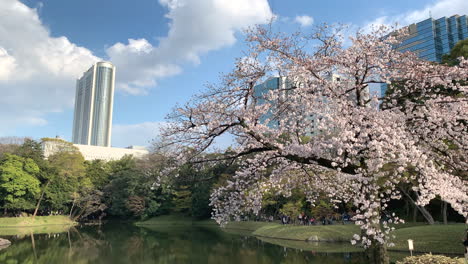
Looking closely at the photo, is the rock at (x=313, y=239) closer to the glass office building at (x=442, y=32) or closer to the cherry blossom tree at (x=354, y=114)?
the cherry blossom tree at (x=354, y=114)

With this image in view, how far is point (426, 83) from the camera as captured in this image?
785cm

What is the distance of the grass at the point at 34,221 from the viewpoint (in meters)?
35.8

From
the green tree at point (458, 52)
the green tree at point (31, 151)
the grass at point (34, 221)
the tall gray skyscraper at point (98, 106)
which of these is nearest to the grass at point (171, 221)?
the grass at point (34, 221)

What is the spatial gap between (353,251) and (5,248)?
1939 centimetres

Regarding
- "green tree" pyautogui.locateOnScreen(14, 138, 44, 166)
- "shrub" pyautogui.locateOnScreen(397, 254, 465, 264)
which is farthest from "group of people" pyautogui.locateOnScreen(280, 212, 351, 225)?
"green tree" pyautogui.locateOnScreen(14, 138, 44, 166)

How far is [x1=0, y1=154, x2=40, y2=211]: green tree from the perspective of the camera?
34750 millimetres

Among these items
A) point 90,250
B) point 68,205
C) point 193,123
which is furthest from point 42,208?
point 193,123

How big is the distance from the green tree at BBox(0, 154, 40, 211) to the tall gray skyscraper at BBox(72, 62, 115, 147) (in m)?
87.3

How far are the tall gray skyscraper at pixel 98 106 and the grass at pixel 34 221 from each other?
3294 inches

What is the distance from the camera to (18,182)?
116ft

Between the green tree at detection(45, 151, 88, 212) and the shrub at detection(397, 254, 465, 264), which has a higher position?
the green tree at detection(45, 151, 88, 212)

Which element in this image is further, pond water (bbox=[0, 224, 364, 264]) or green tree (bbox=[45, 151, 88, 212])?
green tree (bbox=[45, 151, 88, 212])

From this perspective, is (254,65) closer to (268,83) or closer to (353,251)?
(268,83)

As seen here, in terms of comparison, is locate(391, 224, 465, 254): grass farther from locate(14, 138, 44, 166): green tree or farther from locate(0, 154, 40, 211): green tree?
locate(14, 138, 44, 166): green tree
